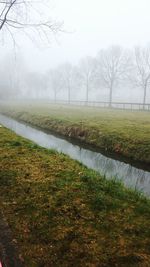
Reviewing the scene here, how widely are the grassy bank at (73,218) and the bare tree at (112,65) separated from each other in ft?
152

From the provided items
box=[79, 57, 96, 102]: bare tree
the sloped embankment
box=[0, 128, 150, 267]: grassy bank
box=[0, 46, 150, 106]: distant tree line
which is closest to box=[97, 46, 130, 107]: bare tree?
box=[0, 46, 150, 106]: distant tree line

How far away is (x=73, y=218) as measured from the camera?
4.90m

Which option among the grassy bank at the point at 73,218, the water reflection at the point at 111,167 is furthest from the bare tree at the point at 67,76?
the grassy bank at the point at 73,218

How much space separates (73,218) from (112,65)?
168ft

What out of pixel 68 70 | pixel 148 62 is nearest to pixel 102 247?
pixel 148 62

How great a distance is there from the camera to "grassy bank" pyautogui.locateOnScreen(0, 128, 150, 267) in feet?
12.7

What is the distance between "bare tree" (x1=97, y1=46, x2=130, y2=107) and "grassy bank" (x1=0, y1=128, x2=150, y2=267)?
1825 inches

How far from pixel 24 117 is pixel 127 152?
1896 centimetres

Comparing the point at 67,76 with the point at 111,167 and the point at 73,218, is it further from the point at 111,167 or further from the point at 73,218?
the point at 73,218

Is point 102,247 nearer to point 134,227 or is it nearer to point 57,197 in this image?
point 134,227

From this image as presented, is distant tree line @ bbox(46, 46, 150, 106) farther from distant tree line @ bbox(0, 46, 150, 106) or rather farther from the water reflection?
the water reflection

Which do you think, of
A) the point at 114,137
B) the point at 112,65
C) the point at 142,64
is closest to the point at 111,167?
the point at 114,137

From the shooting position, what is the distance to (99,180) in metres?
7.09

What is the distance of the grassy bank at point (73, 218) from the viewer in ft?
12.7
